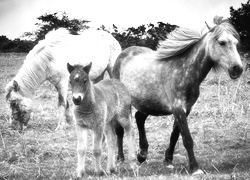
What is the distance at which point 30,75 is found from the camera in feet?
36.6

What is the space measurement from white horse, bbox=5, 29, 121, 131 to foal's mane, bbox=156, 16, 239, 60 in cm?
353

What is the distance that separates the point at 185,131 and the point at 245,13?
349 centimetres

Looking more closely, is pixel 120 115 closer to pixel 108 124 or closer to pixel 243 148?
pixel 108 124

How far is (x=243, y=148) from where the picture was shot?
8.38m

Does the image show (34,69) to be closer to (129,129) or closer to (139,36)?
(129,129)

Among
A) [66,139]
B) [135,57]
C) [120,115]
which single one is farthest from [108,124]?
[66,139]

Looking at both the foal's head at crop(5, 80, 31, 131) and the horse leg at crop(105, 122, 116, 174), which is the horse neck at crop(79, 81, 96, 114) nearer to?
the horse leg at crop(105, 122, 116, 174)

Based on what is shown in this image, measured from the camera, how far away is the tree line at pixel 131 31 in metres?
8.68

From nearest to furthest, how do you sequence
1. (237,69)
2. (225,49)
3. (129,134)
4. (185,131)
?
(237,69)
(225,49)
(185,131)
(129,134)

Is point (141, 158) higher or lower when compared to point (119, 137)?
lower

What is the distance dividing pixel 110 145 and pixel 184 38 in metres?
2.18

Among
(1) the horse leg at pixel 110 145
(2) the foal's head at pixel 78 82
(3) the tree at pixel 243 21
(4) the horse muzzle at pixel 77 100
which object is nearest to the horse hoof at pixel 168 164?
(1) the horse leg at pixel 110 145

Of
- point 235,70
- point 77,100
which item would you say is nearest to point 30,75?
point 77,100

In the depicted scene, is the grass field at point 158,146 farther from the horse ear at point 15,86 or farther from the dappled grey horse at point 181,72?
the horse ear at point 15,86
